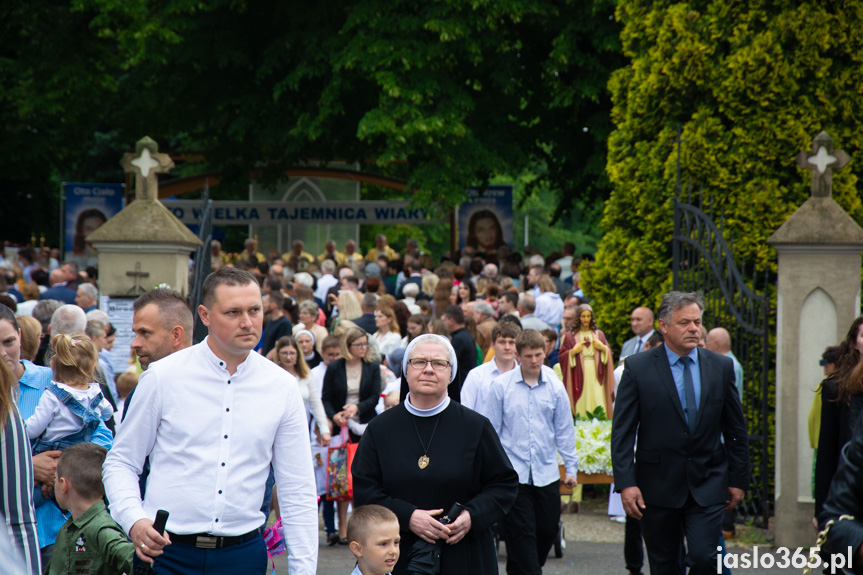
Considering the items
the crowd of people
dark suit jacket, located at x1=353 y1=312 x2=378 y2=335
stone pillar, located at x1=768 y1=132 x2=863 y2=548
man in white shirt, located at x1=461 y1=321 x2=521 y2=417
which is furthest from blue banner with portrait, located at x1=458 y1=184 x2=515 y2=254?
man in white shirt, located at x1=461 y1=321 x2=521 y2=417

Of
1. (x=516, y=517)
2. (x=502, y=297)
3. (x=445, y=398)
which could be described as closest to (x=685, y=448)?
(x=516, y=517)

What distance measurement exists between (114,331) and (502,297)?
5.36 meters

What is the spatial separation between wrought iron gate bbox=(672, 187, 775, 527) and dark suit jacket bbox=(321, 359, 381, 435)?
10.2 feet

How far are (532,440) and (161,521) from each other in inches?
167

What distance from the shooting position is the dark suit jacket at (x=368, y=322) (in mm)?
12734

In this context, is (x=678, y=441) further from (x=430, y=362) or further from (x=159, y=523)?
(x=159, y=523)

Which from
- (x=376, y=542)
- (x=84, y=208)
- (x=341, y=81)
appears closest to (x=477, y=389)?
(x=376, y=542)

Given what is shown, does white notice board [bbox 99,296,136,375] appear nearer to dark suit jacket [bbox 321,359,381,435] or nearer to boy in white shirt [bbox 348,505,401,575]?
dark suit jacket [bbox 321,359,381,435]

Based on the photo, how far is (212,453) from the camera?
12.8 ft

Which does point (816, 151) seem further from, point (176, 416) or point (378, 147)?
point (378, 147)

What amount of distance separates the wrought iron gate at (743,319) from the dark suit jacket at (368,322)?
3837 mm

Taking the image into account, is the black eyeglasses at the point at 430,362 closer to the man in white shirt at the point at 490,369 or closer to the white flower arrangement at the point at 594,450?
the man in white shirt at the point at 490,369

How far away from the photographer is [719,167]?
36.1 feet

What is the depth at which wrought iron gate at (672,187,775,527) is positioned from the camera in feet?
30.7
